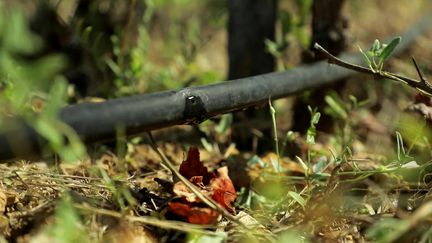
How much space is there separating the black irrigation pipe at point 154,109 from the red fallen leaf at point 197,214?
19cm

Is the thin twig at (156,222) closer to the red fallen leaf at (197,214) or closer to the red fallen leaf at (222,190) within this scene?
the red fallen leaf at (197,214)

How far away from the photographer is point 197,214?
4.14ft

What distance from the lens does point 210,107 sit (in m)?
1.46

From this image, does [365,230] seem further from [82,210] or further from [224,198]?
[82,210]

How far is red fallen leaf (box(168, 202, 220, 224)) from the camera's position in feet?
4.12

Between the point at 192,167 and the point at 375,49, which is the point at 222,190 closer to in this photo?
the point at 192,167

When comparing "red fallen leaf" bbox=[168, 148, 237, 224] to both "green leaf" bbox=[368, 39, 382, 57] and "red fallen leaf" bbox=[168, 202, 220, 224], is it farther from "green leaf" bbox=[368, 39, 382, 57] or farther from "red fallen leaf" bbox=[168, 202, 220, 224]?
"green leaf" bbox=[368, 39, 382, 57]

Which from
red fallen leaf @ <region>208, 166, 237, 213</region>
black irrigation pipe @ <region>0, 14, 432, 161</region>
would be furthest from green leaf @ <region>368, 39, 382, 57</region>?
red fallen leaf @ <region>208, 166, 237, 213</region>

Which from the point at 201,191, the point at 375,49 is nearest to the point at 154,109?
the point at 201,191

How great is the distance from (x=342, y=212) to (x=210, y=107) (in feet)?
1.34

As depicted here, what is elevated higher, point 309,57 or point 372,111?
point 309,57

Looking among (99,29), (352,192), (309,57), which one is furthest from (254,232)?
(99,29)

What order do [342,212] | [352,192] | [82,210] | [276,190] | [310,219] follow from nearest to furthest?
1. [82,210]
2. [310,219]
3. [342,212]
4. [276,190]
5. [352,192]

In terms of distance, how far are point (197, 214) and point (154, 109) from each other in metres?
0.25
